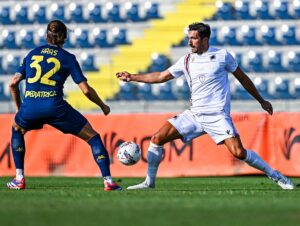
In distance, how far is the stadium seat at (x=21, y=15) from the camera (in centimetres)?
2400

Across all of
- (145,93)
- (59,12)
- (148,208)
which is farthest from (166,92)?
(148,208)

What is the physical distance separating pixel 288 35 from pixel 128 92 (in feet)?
13.0

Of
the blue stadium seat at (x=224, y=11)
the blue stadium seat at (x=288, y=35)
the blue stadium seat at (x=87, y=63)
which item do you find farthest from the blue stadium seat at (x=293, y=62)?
the blue stadium seat at (x=87, y=63)

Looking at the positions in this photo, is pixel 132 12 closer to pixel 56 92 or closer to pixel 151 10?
pixel 151 10

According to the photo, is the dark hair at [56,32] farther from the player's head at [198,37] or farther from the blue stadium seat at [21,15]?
the blue stadium seat at [21,15]

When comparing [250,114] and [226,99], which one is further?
[250,114]

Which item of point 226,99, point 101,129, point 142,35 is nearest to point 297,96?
point 142,35

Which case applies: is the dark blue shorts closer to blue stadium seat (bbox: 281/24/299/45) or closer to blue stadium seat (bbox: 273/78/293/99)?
blue stadium seat (bbox: 273/78/293/99)

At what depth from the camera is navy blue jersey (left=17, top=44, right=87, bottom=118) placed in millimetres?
10641

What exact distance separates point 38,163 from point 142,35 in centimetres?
696

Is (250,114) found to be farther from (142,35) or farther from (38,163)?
(142,35)

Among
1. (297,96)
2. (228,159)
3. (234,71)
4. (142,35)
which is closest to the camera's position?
(234,71)

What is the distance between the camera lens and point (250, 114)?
54.6ft

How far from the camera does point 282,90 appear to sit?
2106cm
